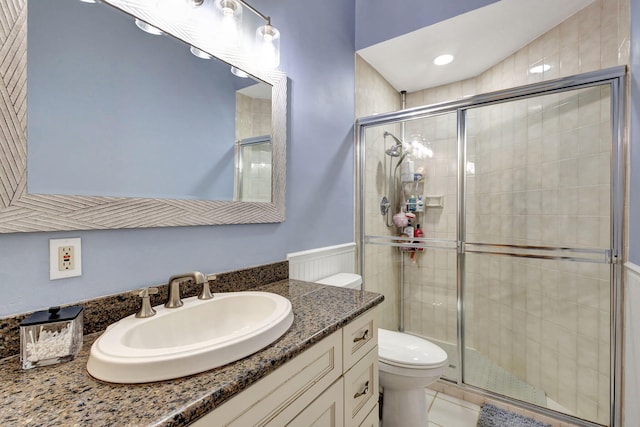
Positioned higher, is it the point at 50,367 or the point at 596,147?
the point at 596,147

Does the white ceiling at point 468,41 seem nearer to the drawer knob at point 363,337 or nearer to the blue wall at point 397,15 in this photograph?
the blue wall at point 397,15

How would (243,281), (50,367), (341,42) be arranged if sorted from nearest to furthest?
(50,367) → (243,281) → (341,42)

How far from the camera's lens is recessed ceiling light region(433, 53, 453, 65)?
2.21 metres

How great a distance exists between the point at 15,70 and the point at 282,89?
1.00m

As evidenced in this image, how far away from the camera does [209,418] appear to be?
56 cm

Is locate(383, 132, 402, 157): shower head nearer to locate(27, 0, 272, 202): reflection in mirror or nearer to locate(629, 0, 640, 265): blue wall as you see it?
locate(629, 0, 640, 265): blue wall

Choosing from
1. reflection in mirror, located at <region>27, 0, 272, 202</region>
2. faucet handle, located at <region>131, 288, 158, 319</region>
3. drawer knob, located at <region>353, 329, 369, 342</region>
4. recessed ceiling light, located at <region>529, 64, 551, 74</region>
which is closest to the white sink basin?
faucet handle, located at <region>131, 288, 158, 319</region>

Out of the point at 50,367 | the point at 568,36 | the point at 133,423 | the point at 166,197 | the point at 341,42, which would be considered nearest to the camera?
the point at 133,423

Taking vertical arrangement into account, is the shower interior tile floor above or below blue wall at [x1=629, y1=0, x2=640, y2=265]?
below

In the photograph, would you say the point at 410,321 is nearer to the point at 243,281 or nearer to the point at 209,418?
the point at 243,281

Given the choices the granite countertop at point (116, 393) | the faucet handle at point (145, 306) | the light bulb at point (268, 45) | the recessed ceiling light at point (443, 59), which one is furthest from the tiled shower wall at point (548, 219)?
the faucet handle at point (145, 306)

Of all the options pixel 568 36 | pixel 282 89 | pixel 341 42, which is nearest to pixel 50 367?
pixel 282 89

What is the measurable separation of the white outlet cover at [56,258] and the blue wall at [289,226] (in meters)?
0.01

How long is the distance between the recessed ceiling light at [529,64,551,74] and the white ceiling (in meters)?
0.19
